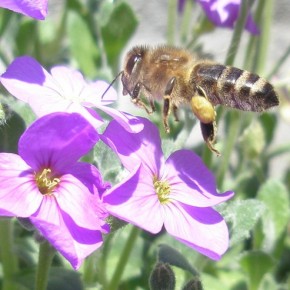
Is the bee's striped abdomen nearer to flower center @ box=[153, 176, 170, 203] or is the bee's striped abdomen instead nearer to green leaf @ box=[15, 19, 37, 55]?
flower center @ box=[153, 176, 170, 203]

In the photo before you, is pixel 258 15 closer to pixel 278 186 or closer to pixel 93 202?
pixel 278 186

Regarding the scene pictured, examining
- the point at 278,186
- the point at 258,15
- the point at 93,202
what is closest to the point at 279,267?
the point at 278,186

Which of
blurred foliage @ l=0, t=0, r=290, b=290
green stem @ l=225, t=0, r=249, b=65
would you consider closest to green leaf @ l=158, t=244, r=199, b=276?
blurred foliage @ l=0, t=0, r=290, b=290

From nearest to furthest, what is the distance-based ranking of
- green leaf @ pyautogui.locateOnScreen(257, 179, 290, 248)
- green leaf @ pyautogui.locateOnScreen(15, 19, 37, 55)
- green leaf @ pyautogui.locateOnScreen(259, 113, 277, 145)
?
green leaf @ pyautogui.locateOnScreen(257, 179, 290, 248) < green leaf @ pyautogui.locateOnScreen(15, 19, 37, 55) < green leaf @ pyautogui.locateOnScreen(259, 113, 277, 145)

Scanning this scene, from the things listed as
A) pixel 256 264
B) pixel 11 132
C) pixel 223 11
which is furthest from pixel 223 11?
pixel 11 132

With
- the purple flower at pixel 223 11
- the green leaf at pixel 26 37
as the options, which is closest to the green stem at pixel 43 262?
the purple flower at pixel 223 11

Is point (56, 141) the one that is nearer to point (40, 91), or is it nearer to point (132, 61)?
point (40, 91)
